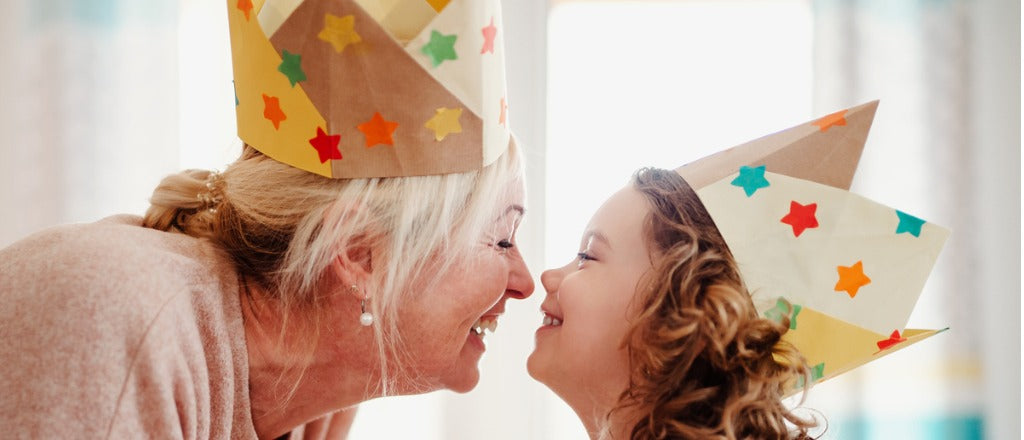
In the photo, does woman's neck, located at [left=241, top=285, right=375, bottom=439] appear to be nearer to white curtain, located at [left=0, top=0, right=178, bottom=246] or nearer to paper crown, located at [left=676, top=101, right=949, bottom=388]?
paper crown, located at [left=676, top=101, right=949, bottom=388]

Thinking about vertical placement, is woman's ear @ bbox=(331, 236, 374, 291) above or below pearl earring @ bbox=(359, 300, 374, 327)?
above

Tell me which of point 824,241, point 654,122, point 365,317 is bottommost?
point 365,317

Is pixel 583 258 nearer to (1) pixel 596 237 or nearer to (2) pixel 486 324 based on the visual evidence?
(1) pixel 596 237

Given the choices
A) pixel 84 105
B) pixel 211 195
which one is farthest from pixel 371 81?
pixel 84 105

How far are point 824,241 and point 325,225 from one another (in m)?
0.61

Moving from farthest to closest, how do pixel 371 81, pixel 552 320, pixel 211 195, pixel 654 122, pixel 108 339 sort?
pixel 654 122
pixel 552 320
pixel 211 195
pixel 371 81
pixel 108 339

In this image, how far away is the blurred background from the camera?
6.66ft

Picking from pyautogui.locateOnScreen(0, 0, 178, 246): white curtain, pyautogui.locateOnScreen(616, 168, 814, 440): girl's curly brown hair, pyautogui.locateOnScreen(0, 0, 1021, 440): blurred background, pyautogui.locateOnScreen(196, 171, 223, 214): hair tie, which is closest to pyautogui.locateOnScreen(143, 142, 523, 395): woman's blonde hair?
pyautogui.locateOnScreen(196, 171, 223, 214): hair tie

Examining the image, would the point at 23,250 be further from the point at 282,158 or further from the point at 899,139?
the point at 899,139

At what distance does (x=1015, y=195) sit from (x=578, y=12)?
1080 millimetres

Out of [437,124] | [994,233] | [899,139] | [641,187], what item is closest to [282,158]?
[437,124]

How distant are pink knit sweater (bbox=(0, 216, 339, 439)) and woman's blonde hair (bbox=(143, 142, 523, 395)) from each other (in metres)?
0.09

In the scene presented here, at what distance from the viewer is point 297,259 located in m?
1.10

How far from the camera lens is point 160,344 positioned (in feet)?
3.08
